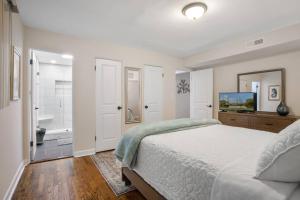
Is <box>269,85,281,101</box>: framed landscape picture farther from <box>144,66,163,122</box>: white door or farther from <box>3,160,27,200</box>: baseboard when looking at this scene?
<box>3,160,27,200</box>: baseboard

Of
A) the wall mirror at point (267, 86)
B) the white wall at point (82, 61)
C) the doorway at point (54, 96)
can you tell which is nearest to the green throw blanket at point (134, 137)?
the white wall at point (82, 61)

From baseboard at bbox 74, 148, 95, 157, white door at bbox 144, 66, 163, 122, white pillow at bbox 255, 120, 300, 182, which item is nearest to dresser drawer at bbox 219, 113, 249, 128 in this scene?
white door at bbox 144, 66, 163, 122

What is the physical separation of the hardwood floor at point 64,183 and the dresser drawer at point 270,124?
283 cm

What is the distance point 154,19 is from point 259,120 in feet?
9.45

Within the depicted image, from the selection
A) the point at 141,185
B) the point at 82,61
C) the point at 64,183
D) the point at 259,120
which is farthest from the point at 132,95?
the point at 259,120

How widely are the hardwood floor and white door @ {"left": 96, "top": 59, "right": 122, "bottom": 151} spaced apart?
749 millimetres

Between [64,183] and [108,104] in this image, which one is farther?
[108,104]

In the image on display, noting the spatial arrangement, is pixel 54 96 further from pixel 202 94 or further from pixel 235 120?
pixel 235 120

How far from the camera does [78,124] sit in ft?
10.3

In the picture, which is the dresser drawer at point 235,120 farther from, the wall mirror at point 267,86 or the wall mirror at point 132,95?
the wall mirror at point 132,95

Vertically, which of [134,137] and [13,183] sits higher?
[134,137]

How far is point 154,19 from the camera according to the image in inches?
97.3

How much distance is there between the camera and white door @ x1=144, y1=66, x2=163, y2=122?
404cm

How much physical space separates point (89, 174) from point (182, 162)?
176 centimetres
